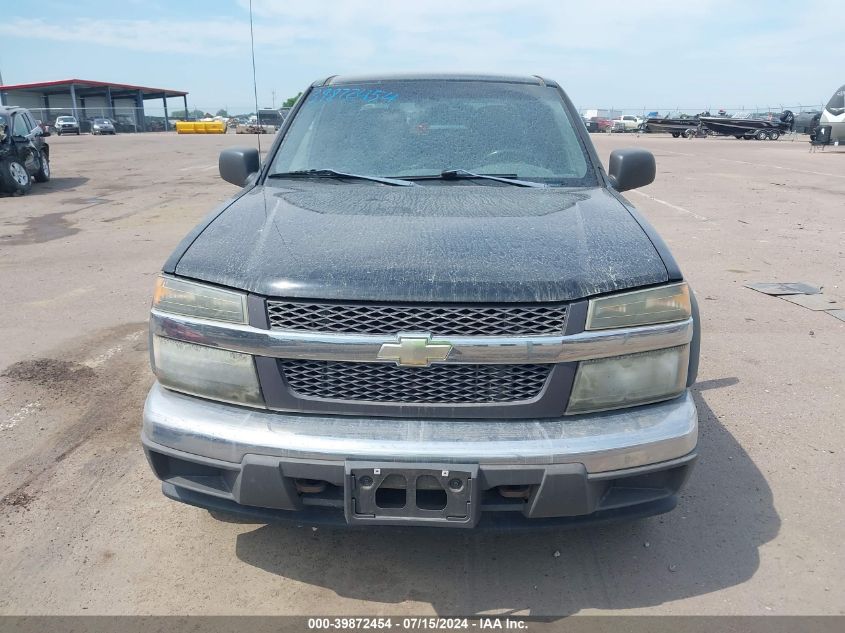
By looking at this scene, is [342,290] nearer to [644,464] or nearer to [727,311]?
[644,464]

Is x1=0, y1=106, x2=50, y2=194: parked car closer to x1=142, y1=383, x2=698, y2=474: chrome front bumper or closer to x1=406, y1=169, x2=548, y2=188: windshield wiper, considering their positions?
x1=406, y1=169, x2=548, y2=188: windshield wiper

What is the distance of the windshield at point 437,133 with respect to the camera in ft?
10.9

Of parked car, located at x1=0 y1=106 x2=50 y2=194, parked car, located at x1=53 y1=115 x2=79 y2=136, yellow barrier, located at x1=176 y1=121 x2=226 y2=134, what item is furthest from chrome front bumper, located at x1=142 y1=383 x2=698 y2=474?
yellow barrier, located at x1=176 y1=121 x2=226 y2=134

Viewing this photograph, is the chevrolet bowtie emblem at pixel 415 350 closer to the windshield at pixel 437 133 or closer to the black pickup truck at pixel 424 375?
the black pickup truck at pixel 424 375

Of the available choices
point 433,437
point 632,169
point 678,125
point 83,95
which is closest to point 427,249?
point 433,437

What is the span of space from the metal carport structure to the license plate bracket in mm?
67201

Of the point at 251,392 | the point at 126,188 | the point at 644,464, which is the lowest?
the point at 126,188

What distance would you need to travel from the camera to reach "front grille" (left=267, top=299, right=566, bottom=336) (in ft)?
6.86

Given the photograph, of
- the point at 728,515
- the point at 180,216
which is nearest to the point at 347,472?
the point at 728,515

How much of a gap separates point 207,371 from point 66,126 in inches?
2129

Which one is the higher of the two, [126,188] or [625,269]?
[625,269]

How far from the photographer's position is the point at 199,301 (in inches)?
88.4

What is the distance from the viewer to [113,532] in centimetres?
276

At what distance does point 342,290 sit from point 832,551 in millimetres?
2192
